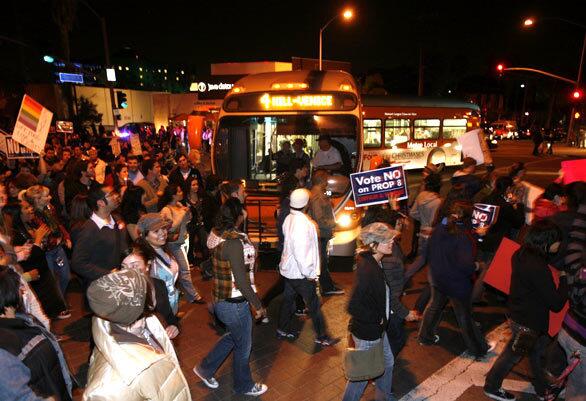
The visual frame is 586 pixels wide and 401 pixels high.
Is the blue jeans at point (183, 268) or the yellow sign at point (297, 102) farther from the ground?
the yellow sign at point (297, 102)

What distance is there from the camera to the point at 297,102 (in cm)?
789

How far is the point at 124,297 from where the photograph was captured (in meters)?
2.19

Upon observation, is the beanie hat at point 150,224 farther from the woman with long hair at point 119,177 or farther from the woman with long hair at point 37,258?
the woman with long hair at point 119,177

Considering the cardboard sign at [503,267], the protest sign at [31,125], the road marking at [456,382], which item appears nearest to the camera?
the road marking at [456,382]

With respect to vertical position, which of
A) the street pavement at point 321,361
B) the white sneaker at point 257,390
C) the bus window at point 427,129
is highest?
the bus window at point 427,129

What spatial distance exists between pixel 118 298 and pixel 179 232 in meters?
3.65

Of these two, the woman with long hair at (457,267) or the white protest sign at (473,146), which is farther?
the white protest sign at (473,146)

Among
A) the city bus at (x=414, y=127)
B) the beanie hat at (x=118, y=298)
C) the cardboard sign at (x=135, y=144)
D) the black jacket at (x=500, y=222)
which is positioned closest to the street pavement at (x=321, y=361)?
the black jacket at (x=500, y=222)

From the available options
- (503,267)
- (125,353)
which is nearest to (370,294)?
(125,353)

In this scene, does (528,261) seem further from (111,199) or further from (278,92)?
(278,92)

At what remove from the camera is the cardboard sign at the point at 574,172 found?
20.3 feet

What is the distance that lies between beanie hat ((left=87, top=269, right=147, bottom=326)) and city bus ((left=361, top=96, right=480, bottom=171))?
1611 cm

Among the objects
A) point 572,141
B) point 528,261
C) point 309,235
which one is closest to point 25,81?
point 309,235

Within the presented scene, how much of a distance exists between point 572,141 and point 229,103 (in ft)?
129
